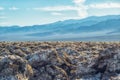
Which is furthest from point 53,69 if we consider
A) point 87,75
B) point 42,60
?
point 87,75

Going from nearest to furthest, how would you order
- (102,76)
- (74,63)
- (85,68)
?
1. (102,76)
2. (85,68)
3. (74,63)

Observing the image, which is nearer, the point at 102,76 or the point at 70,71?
the point at 102,76

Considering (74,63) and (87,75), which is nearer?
(87,75)

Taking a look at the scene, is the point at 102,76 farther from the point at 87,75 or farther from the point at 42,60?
the point at 42,60

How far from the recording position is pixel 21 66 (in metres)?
28.6

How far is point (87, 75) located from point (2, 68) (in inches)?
254

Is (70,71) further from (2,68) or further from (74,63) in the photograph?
(2,68)

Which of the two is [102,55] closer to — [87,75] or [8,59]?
[87,75]

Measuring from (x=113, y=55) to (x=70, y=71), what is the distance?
383cm

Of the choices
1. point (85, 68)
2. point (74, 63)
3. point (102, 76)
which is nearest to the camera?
point (102, 76)

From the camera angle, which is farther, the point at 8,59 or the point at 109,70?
the point at 8,59

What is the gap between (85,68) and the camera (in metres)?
28.2

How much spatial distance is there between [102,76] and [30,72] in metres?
5.69

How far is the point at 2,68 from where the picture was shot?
93.9ft
